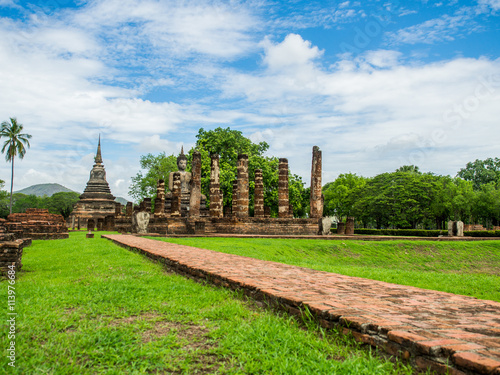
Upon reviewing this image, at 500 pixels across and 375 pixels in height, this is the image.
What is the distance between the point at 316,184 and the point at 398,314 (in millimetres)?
22330

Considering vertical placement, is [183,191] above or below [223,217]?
above

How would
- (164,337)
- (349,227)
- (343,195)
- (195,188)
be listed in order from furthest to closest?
(343,195), (349,227), (195,188), (164,337)

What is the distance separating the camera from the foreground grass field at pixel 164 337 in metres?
2.47

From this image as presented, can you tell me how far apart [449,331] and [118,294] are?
3.21m

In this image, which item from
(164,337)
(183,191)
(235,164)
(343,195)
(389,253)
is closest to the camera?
(164,337)

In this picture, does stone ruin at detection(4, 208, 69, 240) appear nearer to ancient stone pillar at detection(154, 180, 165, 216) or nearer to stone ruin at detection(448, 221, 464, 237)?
ancient stone pillar at detection(154, 180, 165, 216)

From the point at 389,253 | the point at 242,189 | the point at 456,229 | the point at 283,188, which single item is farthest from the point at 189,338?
the point at 456,229

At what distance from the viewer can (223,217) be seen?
2117 centimetres

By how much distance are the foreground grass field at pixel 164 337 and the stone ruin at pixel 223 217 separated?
14.8 m

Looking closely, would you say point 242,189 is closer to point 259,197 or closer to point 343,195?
point 259,197

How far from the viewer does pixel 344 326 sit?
2.91 metres

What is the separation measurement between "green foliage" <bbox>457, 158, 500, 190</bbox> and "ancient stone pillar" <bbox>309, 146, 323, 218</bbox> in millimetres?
41530

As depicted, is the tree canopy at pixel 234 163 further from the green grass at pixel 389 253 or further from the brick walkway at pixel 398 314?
the brick walkway at pixel 398 314

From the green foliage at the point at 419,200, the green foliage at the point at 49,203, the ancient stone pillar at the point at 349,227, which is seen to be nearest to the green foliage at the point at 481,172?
the green foliage at the point at 419,200
